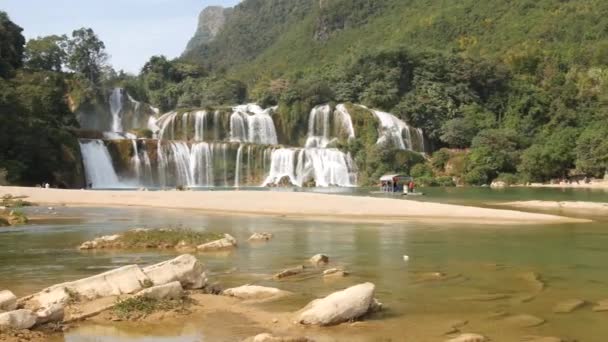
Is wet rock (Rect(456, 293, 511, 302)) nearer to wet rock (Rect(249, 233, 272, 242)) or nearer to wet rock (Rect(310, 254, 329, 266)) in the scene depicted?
wet rock (Rect(310, 254, 329, 266))

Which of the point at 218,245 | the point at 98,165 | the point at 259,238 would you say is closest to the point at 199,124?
the point at 98,165

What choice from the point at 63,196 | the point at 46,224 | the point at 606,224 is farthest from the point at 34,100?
the point at 606,224

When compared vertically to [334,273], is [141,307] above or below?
above

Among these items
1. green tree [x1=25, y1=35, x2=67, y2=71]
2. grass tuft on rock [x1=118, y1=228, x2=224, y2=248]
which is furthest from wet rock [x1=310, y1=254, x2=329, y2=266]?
green tree [x1=25, y1=35, x2=67, y2=71]

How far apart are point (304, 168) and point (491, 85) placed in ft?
132

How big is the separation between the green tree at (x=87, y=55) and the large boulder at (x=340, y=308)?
99.8m

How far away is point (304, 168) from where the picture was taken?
67.6 m

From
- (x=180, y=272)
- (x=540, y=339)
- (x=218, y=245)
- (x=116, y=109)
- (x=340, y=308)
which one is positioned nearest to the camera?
(x=540, y=339)

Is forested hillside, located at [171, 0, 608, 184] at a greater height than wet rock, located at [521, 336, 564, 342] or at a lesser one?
greater

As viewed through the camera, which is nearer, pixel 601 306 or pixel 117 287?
pixel 117 287

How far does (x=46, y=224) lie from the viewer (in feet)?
81.6

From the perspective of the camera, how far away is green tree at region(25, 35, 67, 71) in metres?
91.4

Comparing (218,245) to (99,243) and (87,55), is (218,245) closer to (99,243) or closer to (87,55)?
(99,243)

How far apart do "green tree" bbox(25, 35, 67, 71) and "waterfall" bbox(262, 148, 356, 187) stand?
42.1 meters
